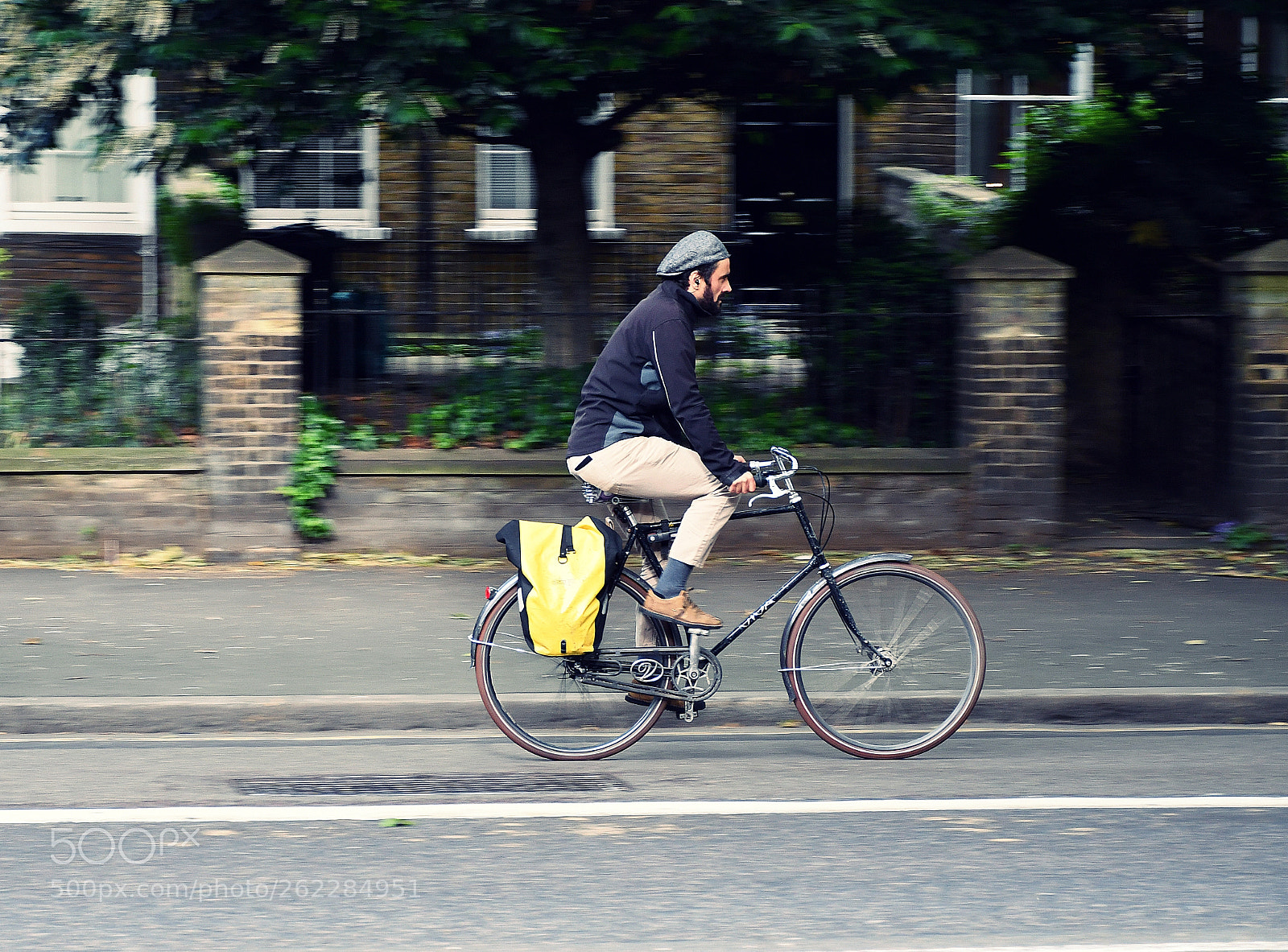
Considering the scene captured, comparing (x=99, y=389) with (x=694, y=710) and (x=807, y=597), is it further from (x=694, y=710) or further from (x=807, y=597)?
(x=807, y=597)

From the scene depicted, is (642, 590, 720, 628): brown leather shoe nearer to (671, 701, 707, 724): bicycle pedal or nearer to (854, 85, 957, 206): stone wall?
(671, 701, 707, 724): bicycle pedal

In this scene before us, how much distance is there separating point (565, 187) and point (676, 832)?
6389mm

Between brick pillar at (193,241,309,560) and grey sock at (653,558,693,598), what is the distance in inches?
165

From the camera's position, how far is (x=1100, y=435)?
425 inches

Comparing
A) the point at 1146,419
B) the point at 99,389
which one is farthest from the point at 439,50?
the point at 1146,419

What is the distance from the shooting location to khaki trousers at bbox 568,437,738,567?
533cm

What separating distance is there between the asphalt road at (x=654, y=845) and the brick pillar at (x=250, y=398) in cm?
326

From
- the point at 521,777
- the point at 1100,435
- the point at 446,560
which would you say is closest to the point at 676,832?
the point at 521,777

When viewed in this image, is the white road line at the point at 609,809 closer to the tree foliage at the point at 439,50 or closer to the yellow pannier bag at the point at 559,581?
the yellow pannier bag at the point at 559,581

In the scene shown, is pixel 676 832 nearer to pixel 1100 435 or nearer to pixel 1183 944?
pixel 1183 944

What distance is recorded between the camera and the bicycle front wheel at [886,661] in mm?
5438

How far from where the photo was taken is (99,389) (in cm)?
910

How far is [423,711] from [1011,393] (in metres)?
4.79

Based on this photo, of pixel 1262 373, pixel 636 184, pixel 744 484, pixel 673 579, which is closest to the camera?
pixel 744 484
